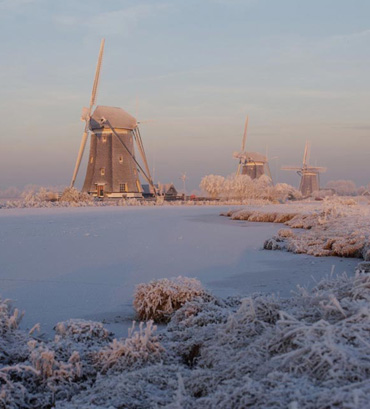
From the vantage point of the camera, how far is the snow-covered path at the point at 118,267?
632 centimetres

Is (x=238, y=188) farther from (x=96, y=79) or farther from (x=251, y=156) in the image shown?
(x=96, y=79)

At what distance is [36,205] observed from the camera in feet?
113

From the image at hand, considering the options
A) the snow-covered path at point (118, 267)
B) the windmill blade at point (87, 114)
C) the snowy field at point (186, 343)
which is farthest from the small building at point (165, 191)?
the snowy field at point (186, 343)

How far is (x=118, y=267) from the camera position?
9492 millimetres

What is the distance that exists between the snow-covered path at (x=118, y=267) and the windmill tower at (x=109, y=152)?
2338cm

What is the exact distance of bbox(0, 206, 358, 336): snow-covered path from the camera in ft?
20.7

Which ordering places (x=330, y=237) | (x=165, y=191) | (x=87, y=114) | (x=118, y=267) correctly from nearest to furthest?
(x=118, y=267)
(x=330, y=237)
(x=87, y=114)
(x=165, y=191)

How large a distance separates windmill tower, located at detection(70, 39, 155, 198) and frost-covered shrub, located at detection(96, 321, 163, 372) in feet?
120

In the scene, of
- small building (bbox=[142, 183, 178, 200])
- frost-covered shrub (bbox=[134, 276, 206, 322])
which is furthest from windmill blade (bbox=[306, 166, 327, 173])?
frost-covered shrub (bbox=[134, 276, 206, 322])

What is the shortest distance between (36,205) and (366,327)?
33.6 meters

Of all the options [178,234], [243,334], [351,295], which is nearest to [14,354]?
[243,334]

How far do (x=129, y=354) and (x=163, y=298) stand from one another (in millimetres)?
2075

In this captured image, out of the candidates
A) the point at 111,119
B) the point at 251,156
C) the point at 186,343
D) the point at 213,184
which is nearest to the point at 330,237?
the point at 186,343

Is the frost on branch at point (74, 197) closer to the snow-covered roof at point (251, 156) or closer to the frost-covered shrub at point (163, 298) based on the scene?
the snow-covered roof at point (251, 156)
